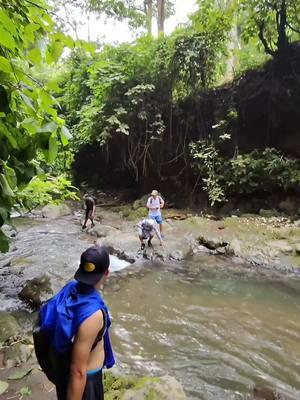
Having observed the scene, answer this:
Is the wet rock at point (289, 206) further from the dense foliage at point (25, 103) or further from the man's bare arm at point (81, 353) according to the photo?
the dense foliage at point (25, 103)

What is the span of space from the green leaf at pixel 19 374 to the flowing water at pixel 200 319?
133 cm

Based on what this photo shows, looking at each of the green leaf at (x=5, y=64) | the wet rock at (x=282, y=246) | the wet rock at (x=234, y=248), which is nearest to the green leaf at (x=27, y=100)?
the green leaf at (x=5, y=64)

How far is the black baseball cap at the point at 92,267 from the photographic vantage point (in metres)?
2.33

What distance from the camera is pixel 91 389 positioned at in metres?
2.35

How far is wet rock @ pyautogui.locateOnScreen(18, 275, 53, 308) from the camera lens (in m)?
6.90

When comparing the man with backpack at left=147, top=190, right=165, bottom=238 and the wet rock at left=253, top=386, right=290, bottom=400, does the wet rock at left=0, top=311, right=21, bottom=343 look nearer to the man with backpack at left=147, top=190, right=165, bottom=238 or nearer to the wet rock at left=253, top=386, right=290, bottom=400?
the wet rock at left=253, top=386, right=290, bottom=400

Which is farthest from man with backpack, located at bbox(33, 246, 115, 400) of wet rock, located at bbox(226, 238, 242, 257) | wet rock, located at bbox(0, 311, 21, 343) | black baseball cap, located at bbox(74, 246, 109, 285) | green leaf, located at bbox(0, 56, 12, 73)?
wet rock, located at bbox(226, 238, 242, 257)

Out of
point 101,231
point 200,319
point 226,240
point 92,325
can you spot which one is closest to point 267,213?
point 226,240

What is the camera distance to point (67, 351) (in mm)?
2131

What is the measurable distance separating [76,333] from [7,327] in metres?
4.17

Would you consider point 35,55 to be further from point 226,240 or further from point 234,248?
point 226,240

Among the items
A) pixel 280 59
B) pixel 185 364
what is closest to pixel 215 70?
pixel 280 59

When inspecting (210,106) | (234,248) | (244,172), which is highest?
(210,106)

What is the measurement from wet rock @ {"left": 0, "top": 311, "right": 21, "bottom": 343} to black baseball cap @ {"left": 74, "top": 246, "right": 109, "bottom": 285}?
3.66 m
